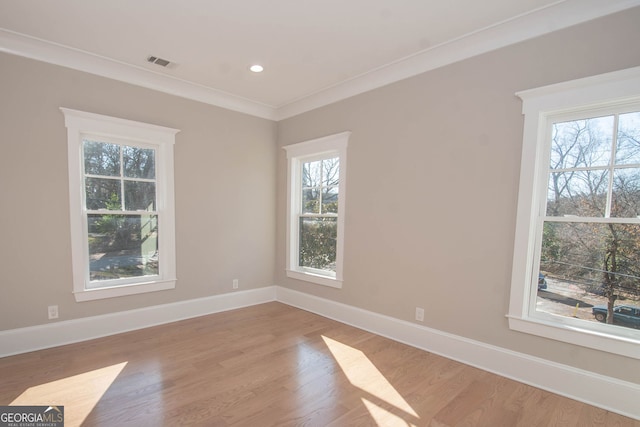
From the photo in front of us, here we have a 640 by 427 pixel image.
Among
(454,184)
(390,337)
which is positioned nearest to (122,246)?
(390,337)

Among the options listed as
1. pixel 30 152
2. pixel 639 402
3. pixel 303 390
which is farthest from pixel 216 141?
pixel 639 402

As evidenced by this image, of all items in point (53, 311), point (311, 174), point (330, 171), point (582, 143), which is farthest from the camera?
point (311, 174)

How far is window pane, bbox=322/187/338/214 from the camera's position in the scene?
12.7 ft

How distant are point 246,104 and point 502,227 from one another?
3.39m

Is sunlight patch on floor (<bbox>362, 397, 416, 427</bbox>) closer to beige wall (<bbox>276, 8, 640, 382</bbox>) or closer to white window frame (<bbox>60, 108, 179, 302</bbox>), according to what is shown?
beige wall (<bbox>276, 8, 640, 382</bbox>)

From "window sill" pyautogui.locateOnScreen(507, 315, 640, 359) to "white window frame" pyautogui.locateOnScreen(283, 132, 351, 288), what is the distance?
189cm

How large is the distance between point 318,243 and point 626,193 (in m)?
3.00

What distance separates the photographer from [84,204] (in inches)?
120

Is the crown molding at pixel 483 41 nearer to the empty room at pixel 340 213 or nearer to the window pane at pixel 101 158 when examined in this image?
the empty room at pixel 340 213

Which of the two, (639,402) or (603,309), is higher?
(603,309)

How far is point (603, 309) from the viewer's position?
2160 mm

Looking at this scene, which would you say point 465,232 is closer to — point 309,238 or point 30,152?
point 309,238

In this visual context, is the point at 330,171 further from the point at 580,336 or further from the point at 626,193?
the point at 580,336

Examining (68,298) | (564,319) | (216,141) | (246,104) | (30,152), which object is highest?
(246,104)
